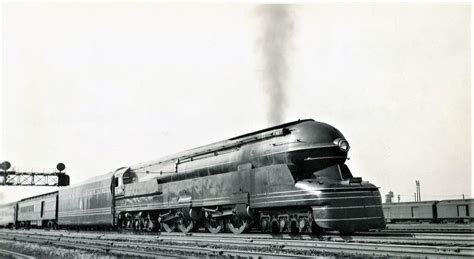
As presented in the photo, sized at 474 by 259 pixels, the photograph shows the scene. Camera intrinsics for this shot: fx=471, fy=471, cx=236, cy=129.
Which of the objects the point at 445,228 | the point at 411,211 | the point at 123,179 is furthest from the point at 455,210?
the point at 123,179

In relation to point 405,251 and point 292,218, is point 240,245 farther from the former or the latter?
point 405,251

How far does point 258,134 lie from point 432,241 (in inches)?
282

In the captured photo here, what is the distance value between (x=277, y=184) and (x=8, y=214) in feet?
156

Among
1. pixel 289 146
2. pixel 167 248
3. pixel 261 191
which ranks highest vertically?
pixel 289 146

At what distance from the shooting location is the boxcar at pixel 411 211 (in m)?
28.7

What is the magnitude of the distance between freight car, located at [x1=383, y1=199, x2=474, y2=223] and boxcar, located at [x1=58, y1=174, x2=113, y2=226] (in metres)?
18.4

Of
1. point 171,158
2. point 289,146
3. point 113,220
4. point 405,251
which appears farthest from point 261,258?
point 113,220

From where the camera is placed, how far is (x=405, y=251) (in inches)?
380

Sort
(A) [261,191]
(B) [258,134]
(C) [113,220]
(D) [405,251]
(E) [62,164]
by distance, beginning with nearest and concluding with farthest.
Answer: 1. (D) [405,251]
2. (A) [261,191]
3. (B) [258,134]
4. (C) [113,220]
5. (E) [62,164]

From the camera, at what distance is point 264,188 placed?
15766 mm

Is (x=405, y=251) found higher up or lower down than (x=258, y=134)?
lower down

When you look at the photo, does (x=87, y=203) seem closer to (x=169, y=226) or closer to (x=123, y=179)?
(x=123, y=179)

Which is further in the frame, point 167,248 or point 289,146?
point 289,146

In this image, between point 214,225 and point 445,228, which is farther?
point 445,228
